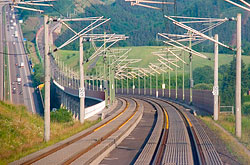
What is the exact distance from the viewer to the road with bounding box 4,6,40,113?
115 meters

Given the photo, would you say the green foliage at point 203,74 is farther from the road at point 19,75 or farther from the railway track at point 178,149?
the railway track at point 178,149

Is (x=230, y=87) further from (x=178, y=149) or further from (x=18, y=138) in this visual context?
(x=178, y=149)

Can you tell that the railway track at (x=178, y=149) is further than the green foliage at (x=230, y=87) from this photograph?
No

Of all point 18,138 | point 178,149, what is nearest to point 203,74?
point 18,138

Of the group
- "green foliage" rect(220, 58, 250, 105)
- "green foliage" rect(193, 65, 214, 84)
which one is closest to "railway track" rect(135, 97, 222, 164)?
"green foliage" rect(220, 58, 250, 105)

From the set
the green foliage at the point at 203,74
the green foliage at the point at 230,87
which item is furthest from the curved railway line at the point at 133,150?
the green foliage at the point at 203,74

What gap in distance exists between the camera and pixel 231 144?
25.6m

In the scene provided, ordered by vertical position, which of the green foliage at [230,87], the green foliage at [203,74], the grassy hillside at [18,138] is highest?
the green foliage at [203,74]

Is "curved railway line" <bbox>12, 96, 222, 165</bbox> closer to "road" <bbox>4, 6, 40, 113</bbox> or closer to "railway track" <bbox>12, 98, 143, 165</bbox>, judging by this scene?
"railway track" <bbox>12, 98, 143, 165</bbox>

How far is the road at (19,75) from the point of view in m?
115

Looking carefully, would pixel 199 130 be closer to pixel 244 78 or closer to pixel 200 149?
pixel 200 149

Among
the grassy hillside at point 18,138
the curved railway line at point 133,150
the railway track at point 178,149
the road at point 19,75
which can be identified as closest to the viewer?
the railway track at point 178,149

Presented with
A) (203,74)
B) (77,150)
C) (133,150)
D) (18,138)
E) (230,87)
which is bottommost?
(133,150)

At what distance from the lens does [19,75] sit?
13562cm
